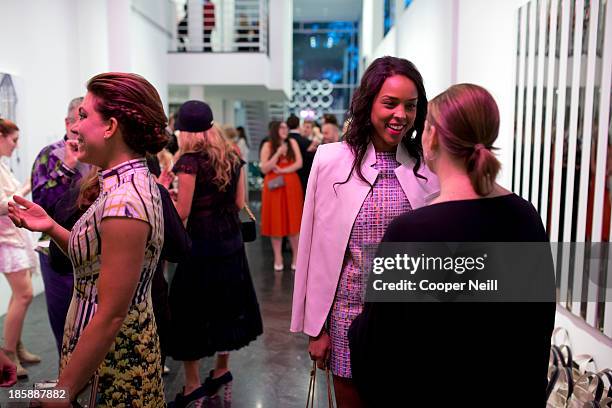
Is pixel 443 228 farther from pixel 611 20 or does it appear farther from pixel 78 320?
pixel 611 20

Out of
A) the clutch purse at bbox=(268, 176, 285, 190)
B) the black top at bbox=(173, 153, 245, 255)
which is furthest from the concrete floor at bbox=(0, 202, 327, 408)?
the clutch purse at bbox=(268, 176, 285, 190)

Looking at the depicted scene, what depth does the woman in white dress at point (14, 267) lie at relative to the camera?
3617 millimetres

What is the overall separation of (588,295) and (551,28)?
163 cm

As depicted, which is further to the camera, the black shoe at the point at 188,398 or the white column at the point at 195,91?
the white column at the point at 195,91

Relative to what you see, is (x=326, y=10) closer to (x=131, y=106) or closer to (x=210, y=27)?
(x=210, y=27)

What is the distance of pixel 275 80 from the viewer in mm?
12734

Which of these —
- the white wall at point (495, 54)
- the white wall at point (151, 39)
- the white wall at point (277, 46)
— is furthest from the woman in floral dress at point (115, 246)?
the white wall at point (277, 46)

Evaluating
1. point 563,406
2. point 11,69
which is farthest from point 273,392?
point 11,69

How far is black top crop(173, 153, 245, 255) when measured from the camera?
2.99 meters

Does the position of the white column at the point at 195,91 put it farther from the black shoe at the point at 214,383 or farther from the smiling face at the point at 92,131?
the smiling face at the point at 92,131

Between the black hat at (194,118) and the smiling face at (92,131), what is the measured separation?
59.9 inches

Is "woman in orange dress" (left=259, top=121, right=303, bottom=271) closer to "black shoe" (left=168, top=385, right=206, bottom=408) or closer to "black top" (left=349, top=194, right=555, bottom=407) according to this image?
"black shoe" (left=168, top=385, right=206, bottom=408)

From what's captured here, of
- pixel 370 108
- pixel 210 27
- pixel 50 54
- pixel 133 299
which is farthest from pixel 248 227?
pixel 210 27

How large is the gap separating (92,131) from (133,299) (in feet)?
1.56
